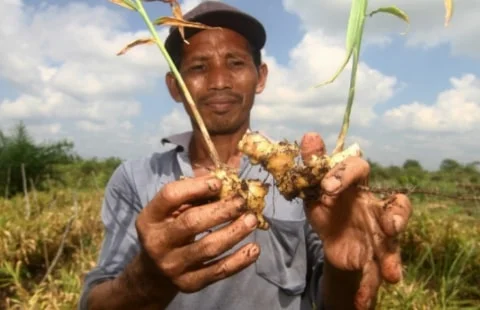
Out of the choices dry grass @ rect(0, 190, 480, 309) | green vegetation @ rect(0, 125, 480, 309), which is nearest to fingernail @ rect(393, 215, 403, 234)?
green vegetation @ rect(0, 125, 480, 309)

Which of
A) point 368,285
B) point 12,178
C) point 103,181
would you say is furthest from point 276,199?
point 103,181

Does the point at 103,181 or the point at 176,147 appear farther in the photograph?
the point at 103,181

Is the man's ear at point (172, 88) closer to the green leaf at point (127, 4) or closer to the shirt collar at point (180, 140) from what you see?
the shirt collar at point (180, 140)

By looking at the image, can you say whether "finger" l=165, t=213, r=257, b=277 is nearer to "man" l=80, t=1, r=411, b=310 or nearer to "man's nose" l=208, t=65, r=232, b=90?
"man" l=80, t=1, r=411, b=310

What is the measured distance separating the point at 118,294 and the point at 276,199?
0.48 meters

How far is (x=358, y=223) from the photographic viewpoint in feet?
3.07

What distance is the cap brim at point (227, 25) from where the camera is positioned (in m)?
1.47

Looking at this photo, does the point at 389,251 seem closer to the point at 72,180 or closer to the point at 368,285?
the point at 368,285

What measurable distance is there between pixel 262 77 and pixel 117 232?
2.20 feet

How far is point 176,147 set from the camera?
1.50 meters

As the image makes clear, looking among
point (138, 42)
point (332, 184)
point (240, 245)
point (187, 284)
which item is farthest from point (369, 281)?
point (138, 42)

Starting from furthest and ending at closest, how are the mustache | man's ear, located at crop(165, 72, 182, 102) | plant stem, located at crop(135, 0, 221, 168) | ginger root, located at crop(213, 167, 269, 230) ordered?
1. man's ear, located at crop(165, 72, 182, 102)
2. the mustache
3. plant stem, located at crop(135, 0, 221, 168)
4. ginger root, located at crop(213, 167, 269, 230)

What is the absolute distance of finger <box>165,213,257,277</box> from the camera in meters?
0.89

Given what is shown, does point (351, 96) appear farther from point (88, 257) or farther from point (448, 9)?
point (88, 257)
